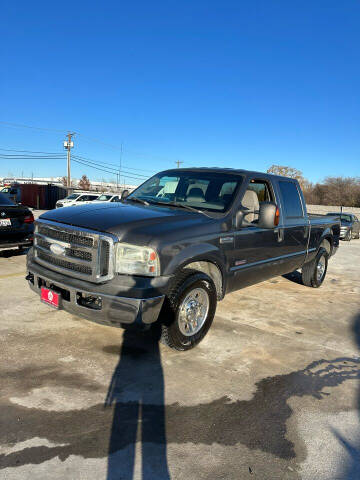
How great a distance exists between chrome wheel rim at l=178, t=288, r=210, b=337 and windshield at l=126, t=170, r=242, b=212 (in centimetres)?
109

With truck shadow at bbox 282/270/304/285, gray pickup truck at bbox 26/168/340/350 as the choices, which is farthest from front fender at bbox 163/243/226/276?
truck shadow at bbox 282/270/304/285

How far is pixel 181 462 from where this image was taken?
212 centimetres

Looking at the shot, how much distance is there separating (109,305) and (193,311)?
100 centimetres

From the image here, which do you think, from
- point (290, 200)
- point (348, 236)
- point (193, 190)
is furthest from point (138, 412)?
point (348, 236)

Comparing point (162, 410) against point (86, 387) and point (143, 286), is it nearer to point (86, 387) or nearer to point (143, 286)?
point (86, 387)

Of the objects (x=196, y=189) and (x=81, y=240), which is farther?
(x=196, y=189)

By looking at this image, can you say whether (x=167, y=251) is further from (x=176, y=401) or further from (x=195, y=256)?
(x=176, y=401)

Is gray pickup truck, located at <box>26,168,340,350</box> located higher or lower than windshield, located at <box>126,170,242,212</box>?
lower

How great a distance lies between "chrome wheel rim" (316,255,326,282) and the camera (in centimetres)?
686

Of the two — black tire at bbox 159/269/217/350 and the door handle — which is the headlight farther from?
the door handle

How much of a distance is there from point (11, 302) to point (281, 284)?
4.93m

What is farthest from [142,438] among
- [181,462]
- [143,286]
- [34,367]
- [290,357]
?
[290,357]

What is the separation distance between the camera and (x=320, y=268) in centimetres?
700

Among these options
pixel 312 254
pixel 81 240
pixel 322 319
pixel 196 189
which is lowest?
pixel 322 319
